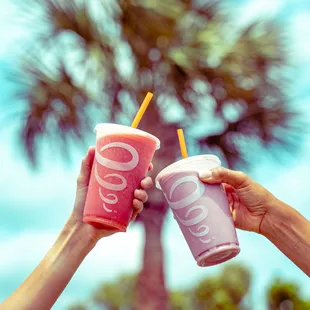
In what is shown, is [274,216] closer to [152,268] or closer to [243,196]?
[243,196]

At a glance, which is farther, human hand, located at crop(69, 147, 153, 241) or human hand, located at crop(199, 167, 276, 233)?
human hand, located at crop(69, 147, 153, 241)

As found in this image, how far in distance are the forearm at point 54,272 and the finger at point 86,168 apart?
137 millimetres

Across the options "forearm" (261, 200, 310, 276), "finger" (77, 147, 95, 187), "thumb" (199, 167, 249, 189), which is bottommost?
"forearm" (261, 200, 310, 276)

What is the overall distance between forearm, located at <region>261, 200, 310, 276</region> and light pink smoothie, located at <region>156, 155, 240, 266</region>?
5.7 inches

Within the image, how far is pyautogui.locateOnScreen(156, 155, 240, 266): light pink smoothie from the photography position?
1.59 meters

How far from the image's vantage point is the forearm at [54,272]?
1.59 metres

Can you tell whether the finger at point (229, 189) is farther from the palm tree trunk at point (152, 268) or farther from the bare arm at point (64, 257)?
the palm tree trunk at point (152, 268)

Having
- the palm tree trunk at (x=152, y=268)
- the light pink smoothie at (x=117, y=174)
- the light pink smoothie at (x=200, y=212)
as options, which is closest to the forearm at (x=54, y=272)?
the light pink smoothie at (x=117, y=174)

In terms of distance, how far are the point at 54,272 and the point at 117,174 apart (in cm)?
36

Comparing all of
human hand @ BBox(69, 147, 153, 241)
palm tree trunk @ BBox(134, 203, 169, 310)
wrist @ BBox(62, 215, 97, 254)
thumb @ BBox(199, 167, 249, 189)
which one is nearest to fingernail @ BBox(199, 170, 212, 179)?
thumb @ BBox(199, 167, 249, 189)

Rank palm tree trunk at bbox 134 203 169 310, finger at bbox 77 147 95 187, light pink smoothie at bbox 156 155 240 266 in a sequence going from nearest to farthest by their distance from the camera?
→ 1. light pink smoothie at bbox 156 155 240 266
2. finger at bbox 77 147 95 187
3. palm tree trunk at bbox 134 203 169 310

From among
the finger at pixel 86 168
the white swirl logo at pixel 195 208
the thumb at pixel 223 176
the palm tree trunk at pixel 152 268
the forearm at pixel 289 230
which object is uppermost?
the finger at pixel 86 168

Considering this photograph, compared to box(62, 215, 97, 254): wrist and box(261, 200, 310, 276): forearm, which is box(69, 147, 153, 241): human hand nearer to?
box(62, 215, 97, 254): wrist

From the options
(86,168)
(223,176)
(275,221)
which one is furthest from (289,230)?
(86,168)
